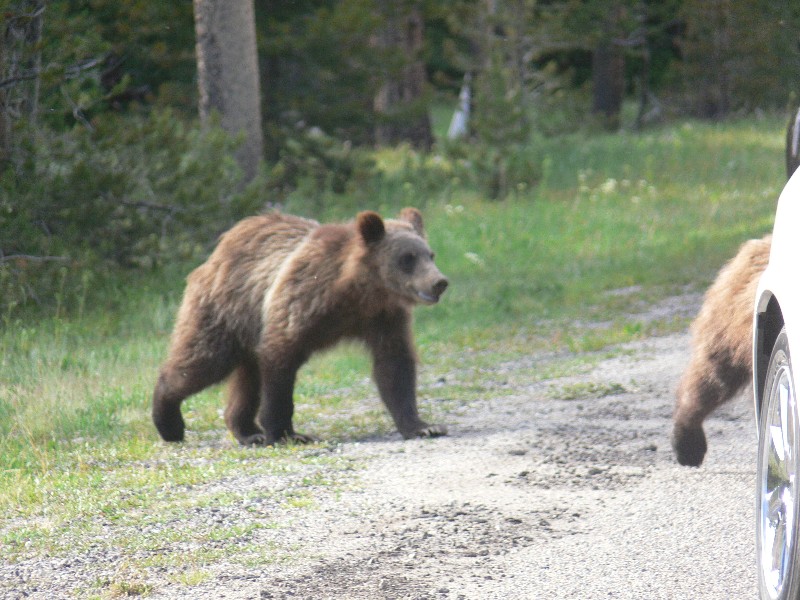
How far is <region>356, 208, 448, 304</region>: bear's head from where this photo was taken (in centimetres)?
707

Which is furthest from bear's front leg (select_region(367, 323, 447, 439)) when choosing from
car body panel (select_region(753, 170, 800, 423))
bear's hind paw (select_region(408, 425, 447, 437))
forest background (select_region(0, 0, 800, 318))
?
forest background (select_region(0, 0, 800, 318))

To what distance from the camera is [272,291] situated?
280 inches

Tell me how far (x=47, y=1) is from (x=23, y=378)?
3569 millimetres

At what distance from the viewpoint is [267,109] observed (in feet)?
55.1

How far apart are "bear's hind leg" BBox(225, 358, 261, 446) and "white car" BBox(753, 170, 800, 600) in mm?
4080

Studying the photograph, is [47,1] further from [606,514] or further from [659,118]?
[659,118]

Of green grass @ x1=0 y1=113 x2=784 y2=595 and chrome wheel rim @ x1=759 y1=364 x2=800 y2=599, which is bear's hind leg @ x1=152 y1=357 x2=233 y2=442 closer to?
green grass @ x1=0 y1=113 x2=784 y2=595

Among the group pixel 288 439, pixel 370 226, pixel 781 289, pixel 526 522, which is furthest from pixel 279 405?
pixel 781 289

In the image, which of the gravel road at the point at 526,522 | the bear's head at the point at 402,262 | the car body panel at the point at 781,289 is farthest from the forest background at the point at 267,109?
the car body panel at the point at 781,289

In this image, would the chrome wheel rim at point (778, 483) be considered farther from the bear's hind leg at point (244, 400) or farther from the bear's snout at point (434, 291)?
the bear's hind leg at point (244, 400)

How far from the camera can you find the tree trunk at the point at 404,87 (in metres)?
18.1

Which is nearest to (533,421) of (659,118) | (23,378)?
(23,378)

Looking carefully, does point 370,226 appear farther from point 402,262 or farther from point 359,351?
point 359,351

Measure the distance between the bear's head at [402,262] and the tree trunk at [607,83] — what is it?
19.5 metres
